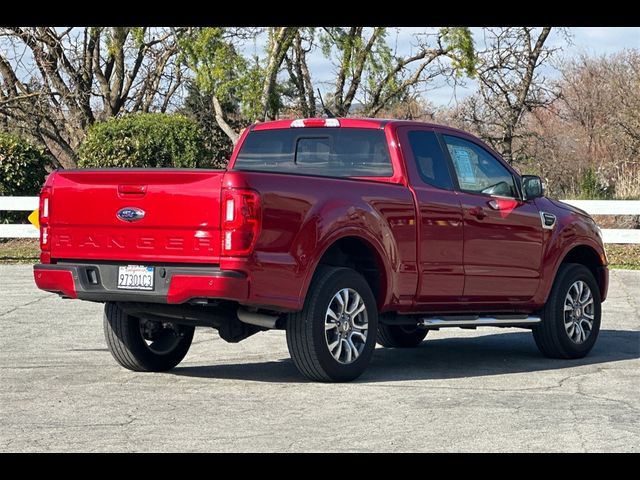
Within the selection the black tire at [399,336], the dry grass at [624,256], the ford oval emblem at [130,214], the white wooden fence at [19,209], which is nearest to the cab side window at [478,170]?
the black tire at [399,336]

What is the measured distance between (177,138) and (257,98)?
208cm

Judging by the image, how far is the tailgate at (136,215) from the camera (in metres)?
8.27

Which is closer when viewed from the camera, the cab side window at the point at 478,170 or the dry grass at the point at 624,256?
the cab side window at the point at 478,170

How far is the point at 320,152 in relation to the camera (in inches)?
400

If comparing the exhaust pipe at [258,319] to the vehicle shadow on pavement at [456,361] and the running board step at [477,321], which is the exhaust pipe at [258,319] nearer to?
the vehicle shadow on pavement at [456,361]

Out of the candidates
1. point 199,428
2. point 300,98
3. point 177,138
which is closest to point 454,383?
point 199,428

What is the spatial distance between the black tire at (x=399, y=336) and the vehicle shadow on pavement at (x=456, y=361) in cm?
8

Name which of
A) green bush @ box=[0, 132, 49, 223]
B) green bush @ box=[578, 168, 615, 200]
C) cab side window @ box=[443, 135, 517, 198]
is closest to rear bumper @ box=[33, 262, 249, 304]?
cab side window @ box=[443, 135, 517, 198]

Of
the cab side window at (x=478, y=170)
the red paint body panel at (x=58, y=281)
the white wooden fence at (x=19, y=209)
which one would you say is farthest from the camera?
the white wooden fence at (x=19, y=209)

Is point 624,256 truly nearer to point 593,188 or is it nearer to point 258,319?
point 593,188

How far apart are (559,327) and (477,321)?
99cm

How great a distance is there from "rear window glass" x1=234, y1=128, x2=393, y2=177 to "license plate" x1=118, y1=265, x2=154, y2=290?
5.34 ft

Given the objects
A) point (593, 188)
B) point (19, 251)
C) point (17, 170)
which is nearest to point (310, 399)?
point (19, 251)

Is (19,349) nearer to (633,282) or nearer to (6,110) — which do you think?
(633,282)
